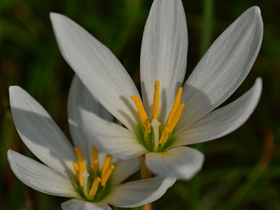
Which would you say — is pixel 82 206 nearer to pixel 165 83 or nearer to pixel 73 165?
pixel 73 165

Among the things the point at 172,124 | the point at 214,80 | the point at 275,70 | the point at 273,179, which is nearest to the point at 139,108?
the point at 172,124

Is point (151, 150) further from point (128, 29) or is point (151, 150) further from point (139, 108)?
point (128, 29)

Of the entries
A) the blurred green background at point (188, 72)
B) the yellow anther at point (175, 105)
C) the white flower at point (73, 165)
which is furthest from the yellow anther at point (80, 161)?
the blurred green background at point (188, 72)

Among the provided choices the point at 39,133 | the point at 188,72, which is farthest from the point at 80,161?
the point at 188,72

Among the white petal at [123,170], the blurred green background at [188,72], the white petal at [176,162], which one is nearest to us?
the white petal at [176,162]

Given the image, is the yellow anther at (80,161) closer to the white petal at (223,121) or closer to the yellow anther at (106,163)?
the yellow anther at (106,163)

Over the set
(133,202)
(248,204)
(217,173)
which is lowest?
(248,204)
